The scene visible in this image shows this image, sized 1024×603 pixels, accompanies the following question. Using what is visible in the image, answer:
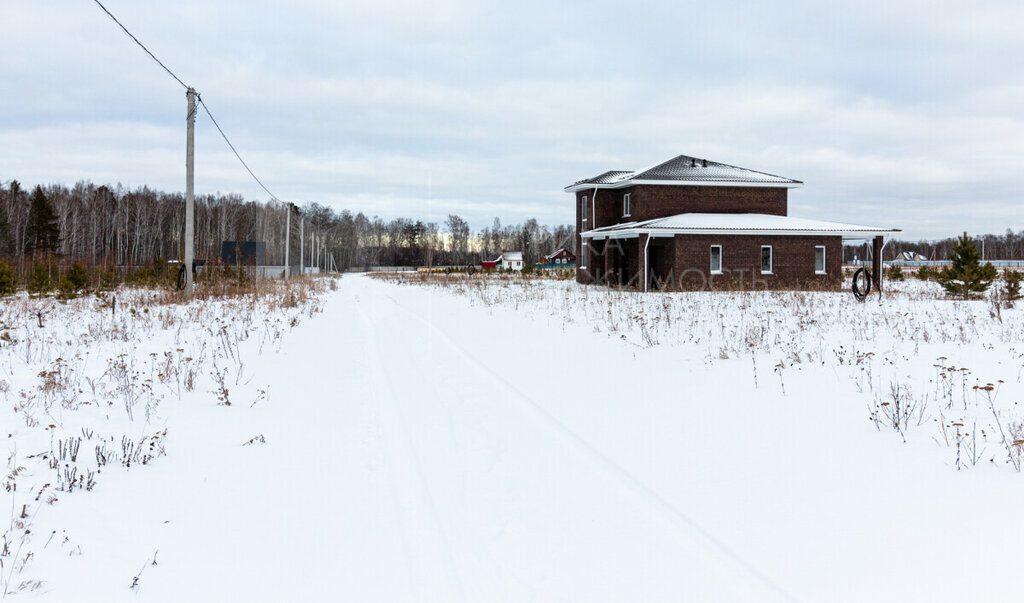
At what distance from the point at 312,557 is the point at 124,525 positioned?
128cm

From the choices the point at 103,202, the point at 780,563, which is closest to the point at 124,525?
the point at 780,563

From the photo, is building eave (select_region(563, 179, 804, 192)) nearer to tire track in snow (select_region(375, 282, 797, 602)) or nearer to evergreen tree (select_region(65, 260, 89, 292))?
evergreen tree (select_region(65, 260, 89, 292))

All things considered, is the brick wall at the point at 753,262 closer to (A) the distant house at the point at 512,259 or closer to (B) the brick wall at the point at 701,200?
(B) the brick wall at the point at 701,200

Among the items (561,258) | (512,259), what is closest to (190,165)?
(561,258)

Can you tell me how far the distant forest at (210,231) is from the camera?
68875 millimetres

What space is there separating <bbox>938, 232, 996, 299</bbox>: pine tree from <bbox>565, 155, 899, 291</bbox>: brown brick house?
255 inches

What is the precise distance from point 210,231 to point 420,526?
92.8m

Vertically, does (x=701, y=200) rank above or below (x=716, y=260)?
above

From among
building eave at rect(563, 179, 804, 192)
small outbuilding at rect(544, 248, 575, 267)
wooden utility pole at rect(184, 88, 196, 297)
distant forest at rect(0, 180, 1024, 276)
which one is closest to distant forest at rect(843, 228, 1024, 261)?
distant forest at rect(0, 180, 1024, 276)

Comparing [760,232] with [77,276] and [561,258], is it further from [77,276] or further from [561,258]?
[561,258]

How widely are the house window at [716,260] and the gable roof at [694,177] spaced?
4883mm

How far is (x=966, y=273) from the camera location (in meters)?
21.7

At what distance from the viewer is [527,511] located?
4129 millimetres

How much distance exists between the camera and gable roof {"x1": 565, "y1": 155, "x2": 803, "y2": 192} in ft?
109
